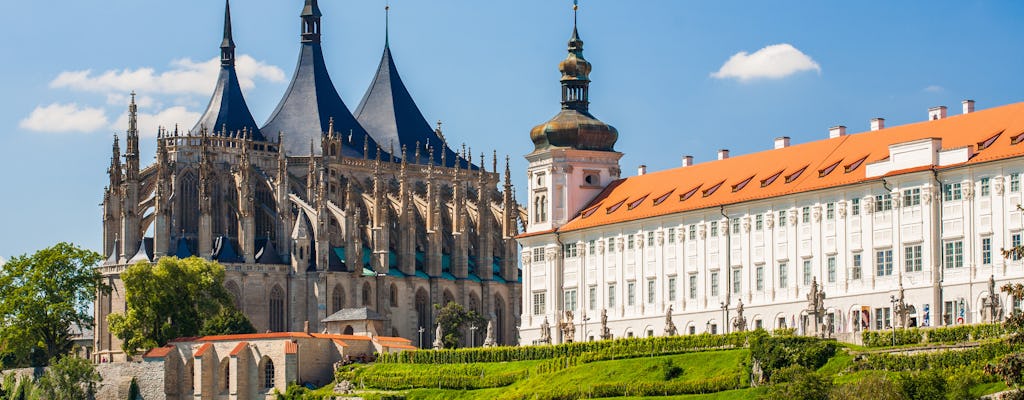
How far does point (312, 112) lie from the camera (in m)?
144

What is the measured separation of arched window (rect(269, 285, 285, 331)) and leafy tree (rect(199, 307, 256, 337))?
1358 cm

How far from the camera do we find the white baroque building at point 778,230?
8250 centimetres

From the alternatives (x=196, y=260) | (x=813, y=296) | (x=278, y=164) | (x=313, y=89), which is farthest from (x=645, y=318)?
(x=313, y=89)

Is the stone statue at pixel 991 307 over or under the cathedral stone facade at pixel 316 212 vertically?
under

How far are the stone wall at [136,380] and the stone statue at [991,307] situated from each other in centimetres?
4274

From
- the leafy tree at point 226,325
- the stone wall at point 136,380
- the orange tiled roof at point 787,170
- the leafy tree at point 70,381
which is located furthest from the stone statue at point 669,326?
the leafy tree at point 70,381

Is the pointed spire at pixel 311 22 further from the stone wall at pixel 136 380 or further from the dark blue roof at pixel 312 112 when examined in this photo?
the stone wall at pixel 136 380

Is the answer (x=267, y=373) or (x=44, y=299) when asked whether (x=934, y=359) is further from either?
(x=44, y=299)

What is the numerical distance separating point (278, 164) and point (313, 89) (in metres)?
12.4

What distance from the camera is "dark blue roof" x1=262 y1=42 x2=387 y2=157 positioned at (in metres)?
143

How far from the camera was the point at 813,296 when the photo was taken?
82.4m

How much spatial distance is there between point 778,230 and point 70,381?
115 feet

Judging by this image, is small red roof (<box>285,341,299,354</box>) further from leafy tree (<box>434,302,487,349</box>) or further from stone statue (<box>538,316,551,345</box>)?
leafy tree (<box>434,302,487,349</box>)

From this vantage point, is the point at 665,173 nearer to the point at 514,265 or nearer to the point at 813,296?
the point at 813,296
